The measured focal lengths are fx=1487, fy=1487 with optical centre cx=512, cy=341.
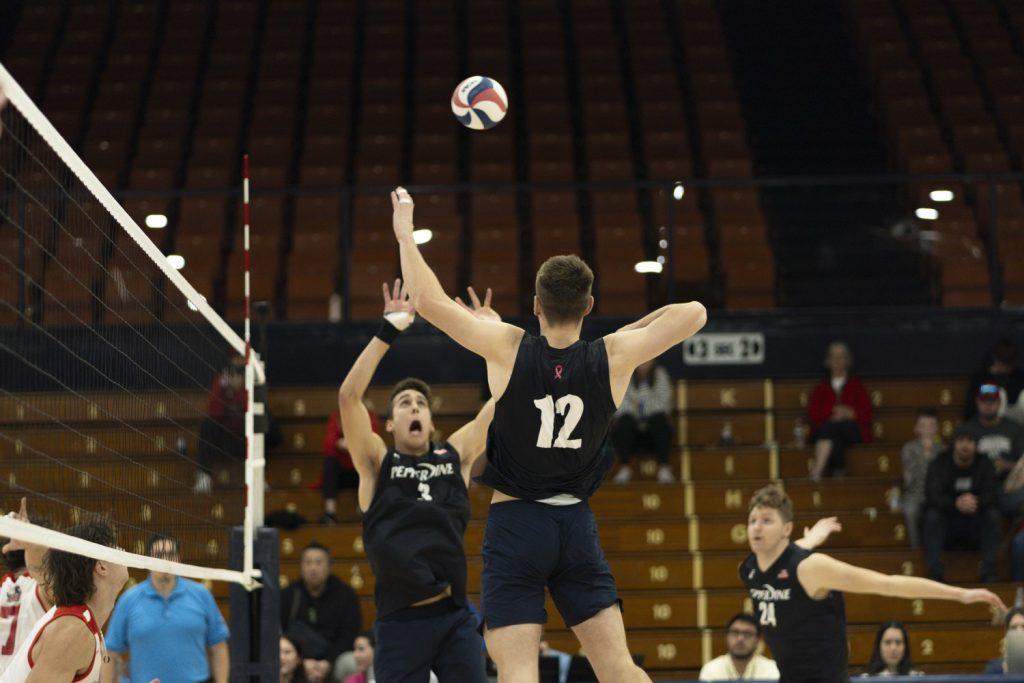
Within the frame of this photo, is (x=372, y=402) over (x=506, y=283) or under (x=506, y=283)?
under

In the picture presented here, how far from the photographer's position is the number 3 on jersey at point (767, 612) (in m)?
7.52

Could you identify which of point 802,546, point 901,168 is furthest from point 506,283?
point 802,546

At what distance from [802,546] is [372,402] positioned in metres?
7.84

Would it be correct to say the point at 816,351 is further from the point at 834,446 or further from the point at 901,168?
the point at 901,168

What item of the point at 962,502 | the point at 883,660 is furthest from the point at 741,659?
the point at 962,502

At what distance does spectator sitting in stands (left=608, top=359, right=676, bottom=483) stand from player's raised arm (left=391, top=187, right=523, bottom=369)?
8.62 meters

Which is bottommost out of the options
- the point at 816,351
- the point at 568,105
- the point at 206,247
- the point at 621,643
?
the point at 621,643

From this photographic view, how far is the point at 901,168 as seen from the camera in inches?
695

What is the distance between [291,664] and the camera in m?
10.8

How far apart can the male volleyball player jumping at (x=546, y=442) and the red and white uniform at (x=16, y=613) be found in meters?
2.38

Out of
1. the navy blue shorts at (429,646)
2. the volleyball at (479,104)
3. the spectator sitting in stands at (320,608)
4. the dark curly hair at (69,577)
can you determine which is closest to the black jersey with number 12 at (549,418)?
the navy blue shorts at (429,646)

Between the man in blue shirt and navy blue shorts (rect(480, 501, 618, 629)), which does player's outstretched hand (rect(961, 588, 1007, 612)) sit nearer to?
navy blue shorts (rect(480, 501, 618, 629))

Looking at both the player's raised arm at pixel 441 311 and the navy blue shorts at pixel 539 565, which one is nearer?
the player's raised arm at pixel 441 311

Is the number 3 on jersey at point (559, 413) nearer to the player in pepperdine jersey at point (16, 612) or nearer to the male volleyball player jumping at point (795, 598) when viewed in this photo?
the male volleyball player jumping at point (795, 598)
